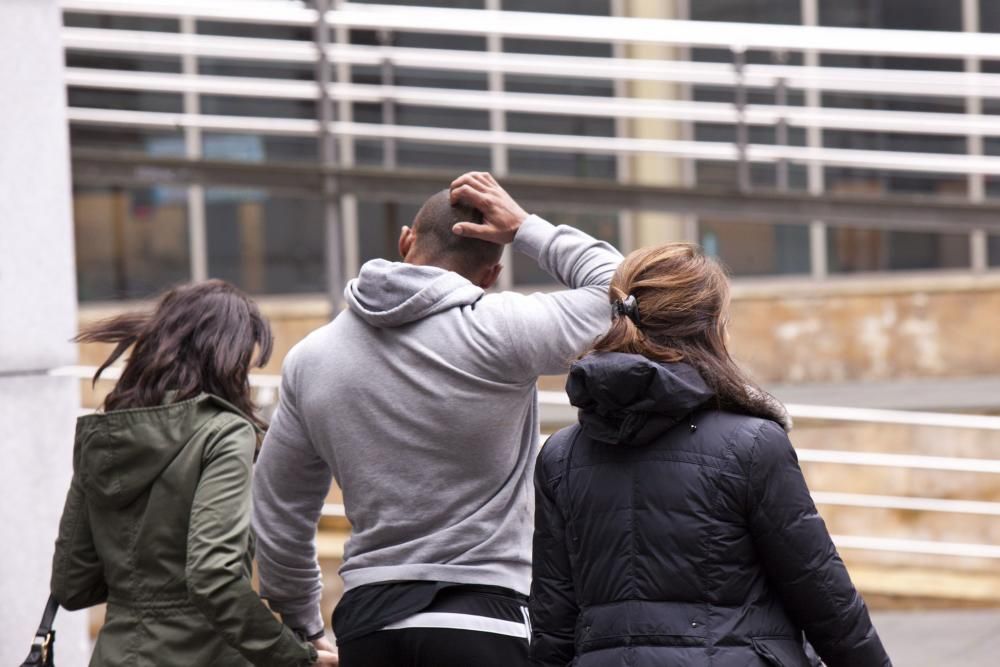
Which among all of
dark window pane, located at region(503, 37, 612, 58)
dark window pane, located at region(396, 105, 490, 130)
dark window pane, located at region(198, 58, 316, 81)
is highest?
dark window pane, located at region(503, 37, 612, 58)

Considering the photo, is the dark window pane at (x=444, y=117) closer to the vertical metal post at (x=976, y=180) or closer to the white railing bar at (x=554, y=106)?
the white railing bar at (x=554, y=106)

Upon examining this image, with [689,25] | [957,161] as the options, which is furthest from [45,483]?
[957,161]

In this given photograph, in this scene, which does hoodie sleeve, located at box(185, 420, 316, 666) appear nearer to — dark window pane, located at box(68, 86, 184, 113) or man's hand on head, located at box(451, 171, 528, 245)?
man's hand on head, located at box(451, 171, 528, 245)

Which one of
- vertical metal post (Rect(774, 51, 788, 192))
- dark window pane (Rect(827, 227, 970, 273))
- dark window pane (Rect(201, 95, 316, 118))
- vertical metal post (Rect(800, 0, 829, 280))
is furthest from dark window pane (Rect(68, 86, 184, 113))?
vertical metal post (Rect(774, 51, 788, 192))

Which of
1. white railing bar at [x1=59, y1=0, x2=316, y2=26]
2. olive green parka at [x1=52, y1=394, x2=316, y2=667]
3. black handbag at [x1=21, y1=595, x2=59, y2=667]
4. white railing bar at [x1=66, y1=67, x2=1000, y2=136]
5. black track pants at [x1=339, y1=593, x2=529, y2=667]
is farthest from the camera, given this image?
white railing bar at [x1=66, y1=67, x2=1000, y2=136]

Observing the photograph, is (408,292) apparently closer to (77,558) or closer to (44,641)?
(77,558)

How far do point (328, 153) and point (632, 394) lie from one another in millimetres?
5514

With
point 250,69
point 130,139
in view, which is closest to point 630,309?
point 250,69

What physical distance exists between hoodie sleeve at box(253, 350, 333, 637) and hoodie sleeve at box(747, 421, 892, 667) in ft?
3.45

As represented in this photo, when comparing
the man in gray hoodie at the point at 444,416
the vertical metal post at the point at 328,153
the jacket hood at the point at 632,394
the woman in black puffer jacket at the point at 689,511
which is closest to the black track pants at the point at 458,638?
the man in gray hoodie at the point at 444,416

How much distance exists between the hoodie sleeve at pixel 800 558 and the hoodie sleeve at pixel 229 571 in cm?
117

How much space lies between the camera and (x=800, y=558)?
2.40 metres

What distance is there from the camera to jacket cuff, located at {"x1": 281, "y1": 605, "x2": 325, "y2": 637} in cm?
320

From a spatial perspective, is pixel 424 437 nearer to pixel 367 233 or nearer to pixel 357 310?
pixel 357 310
